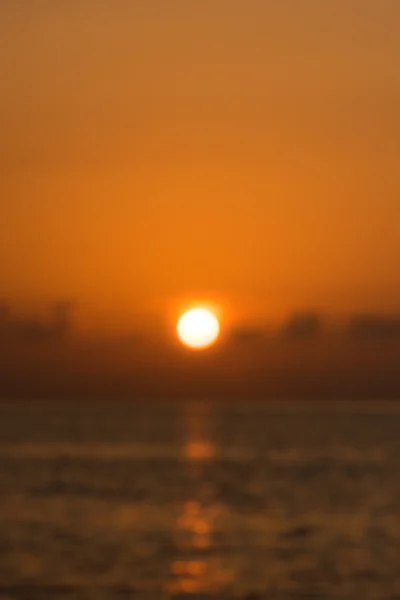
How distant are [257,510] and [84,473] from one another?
1142 inches

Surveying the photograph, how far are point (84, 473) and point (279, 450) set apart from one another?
45.3 metres

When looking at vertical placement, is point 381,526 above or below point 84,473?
below

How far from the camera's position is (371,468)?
82.1m

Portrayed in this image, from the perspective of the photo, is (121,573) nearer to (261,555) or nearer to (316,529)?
(261,555)

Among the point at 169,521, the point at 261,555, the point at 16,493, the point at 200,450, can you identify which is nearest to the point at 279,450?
the point at 200,450

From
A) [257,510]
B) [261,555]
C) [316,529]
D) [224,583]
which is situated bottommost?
[224,583]

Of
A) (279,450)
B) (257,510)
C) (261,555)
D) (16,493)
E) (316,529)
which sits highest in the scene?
(279,450)

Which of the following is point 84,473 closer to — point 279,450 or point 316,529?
point 316,529

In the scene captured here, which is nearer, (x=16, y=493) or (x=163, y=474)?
(x=16, y=493)

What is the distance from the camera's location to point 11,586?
29.2 meters

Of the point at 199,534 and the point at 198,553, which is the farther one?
the point at 199,534

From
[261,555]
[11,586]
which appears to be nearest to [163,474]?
[261,555]

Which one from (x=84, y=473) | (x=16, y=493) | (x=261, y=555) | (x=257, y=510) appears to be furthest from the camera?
(x=84, y=473)

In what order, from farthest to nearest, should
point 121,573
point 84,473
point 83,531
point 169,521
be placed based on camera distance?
point 84,473 → point 169,521 → point 83,531 → point 121,573
